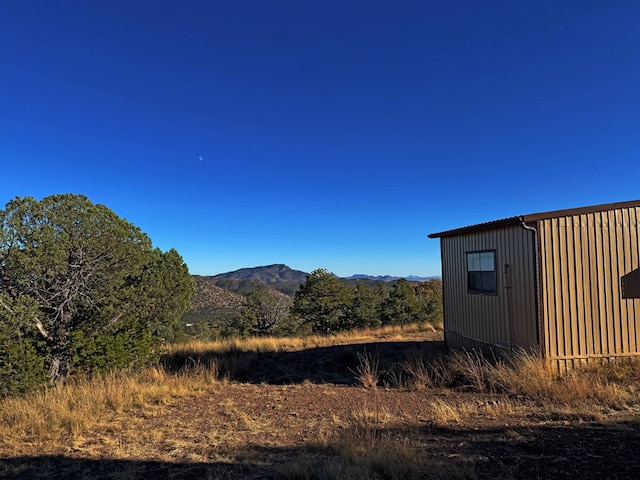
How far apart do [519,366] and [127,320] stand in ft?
23.9

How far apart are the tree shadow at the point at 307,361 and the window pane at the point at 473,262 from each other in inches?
81.3

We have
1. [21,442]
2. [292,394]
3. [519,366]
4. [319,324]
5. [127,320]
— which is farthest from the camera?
[319,324]

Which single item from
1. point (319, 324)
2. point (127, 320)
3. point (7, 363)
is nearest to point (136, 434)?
point (7, 363)

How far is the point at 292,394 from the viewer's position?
7191 mm

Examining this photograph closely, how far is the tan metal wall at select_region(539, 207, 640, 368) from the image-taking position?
22.7 feet

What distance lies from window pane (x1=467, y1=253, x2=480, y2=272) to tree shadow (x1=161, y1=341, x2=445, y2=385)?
6.77ft

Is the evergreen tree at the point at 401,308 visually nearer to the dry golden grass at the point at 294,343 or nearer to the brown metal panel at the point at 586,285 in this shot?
the dry golden grass at the point at 294,343

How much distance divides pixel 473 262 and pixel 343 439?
565 centimetres

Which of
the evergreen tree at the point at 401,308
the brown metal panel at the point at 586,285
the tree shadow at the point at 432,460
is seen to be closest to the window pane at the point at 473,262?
the brown metal panel at the point at 586,285

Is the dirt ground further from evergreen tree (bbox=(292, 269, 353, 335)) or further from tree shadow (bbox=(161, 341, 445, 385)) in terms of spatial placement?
evergreen tree (bbox=(292, 269, 353, 335))

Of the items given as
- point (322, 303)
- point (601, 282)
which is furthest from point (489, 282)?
point (322, 303)

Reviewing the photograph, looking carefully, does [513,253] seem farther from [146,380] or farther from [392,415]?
[146,380]

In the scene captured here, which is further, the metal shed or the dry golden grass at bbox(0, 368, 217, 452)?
the metal shed

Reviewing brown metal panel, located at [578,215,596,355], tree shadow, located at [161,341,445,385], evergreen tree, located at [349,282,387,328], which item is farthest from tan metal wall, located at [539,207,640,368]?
evergreen tree, located at [349,282,387,328]
